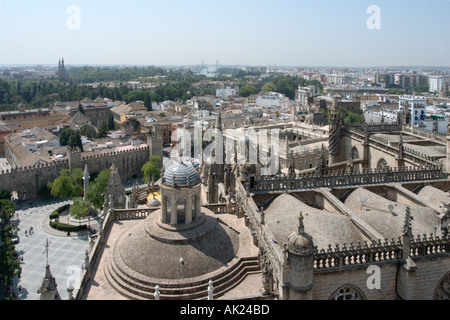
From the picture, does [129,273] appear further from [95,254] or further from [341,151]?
[341,151]

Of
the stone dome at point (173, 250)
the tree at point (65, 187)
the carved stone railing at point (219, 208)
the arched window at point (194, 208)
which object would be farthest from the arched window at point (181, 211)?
the tree at point (65, 187)

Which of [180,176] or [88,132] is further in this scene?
[88,132]

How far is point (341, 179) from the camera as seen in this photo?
79.4ft

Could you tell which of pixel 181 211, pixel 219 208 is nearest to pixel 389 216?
pixel 219 208

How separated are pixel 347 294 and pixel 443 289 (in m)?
4.37

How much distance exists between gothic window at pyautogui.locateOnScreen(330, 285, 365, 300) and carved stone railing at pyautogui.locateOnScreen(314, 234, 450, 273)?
933mm

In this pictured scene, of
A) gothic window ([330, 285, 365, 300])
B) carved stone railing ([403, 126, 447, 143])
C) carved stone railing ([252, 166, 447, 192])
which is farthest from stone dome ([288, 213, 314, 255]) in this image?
carved stone railing ([403, 126, 447, 143])

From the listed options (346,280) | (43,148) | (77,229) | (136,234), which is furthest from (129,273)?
(43,148)

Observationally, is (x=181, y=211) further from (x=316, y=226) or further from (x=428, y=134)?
(x=428, y=134)

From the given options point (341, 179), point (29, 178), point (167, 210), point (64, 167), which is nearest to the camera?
point (167, 210)

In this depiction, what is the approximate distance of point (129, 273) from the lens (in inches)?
618

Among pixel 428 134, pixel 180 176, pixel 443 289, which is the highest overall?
pixel 428 134

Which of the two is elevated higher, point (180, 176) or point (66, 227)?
point (180, 176)

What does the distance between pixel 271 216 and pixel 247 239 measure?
238cm
